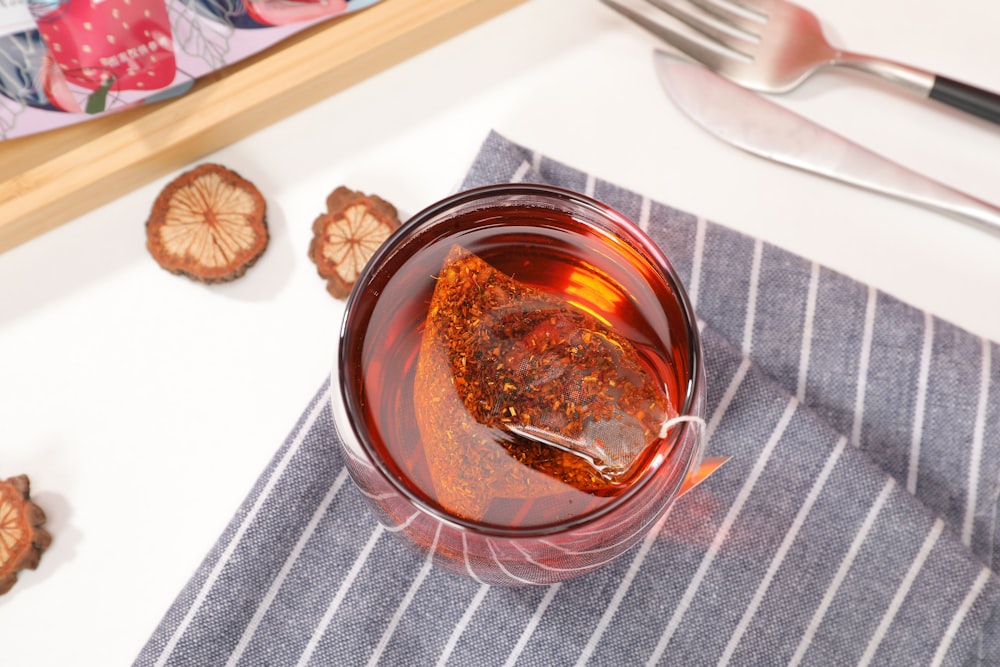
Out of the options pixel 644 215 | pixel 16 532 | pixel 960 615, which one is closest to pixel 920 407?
pixel 960 615

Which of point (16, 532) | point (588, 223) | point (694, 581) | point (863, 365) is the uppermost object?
point (588, 223)

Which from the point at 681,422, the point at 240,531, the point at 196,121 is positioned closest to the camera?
the point at 681,422

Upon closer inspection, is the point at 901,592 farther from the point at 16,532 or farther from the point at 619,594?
the point at 16,532

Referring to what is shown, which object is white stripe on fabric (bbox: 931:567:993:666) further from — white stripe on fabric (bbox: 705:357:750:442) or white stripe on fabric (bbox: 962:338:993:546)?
white stripe on fabric (bbox: 705:357:750:442)

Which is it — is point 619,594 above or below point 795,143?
below

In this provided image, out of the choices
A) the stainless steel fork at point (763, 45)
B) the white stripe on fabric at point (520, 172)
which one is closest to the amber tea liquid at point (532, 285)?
the white stripe on fabric at point (520, 172)

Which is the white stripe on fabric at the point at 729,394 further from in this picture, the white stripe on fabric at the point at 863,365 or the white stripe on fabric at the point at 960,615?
the white stripe on fabric at the point at 960,615

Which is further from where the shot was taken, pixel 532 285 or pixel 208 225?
pixel 208 225
